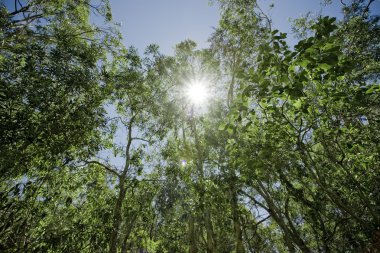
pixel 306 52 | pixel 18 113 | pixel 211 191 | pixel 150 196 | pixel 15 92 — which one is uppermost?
pixel 150 196

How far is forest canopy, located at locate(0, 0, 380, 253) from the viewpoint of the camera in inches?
174

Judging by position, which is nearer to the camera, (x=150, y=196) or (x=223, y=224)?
(x=223, y=224)

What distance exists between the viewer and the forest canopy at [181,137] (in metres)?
4.41

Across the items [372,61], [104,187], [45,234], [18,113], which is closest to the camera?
[18,113]

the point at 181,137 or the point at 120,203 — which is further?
the point at 181,137

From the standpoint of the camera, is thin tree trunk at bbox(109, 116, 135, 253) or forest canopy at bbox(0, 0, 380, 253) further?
thin tree trunk at bbox(109, 116, 135, 253)

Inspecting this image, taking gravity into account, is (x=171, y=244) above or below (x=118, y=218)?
above

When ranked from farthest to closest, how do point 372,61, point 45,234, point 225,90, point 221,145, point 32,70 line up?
1. point 225,90
2. point 372,61
3. point 221,145
4. point 45,234
5. point 32,70

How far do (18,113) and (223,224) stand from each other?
9610 mm

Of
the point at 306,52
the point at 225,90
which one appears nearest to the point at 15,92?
the point at 306,52

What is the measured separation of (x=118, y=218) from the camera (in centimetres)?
1080

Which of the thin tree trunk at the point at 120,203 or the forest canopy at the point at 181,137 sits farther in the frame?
the thin tree trunk at the point at 120,203

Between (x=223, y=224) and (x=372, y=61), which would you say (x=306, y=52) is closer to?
(x=223, y=224)

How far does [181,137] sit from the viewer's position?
15.9 m
